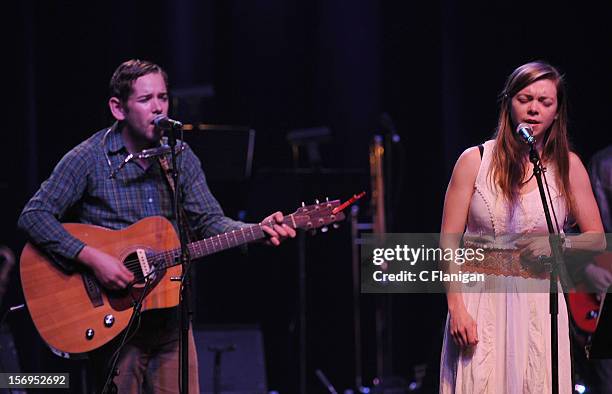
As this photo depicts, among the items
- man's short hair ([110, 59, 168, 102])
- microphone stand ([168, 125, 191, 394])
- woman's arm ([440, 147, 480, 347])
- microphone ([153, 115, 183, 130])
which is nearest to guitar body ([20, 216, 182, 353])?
microphone stand ([168, 125, 191, 394])

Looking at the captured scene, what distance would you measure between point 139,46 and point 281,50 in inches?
44.3

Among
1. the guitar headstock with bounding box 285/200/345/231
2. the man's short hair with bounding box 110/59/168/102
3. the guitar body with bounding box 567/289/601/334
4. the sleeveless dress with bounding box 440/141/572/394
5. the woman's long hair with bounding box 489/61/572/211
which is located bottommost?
the guitar body with bounding box 567/289/601/334

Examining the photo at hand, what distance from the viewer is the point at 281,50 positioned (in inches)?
280

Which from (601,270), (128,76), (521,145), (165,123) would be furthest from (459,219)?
(601,270)

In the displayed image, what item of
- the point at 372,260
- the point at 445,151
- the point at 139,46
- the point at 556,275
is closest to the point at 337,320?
the point at 445,151

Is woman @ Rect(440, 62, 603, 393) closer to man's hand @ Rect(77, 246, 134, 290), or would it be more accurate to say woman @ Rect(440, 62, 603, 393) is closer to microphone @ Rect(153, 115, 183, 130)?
microphone @ Rect(153, 115, 183, 130)

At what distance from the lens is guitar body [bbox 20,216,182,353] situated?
4031 mm

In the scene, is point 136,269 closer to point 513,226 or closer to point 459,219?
point 459,219

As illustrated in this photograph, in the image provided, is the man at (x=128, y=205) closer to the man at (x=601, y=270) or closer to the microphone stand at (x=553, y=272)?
the microphone stand at (x=553, y=272)

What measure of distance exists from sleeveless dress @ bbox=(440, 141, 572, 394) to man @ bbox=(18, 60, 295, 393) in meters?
0.90

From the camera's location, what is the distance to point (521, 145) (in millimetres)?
3709

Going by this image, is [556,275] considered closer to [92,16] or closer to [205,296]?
[205,296]

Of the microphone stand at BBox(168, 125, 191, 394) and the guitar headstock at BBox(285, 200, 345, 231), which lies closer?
the microphone stand at BBox(168, 125, 191, 394)

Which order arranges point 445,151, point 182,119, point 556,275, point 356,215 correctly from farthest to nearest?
point 445,151
point 356,215
point 182,119
point 556,275
